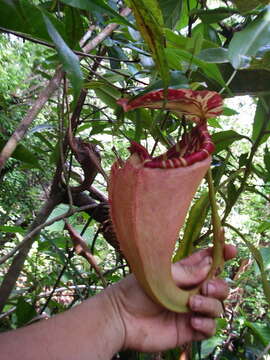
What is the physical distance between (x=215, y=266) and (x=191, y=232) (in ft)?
0.31

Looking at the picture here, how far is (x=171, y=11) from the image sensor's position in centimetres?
74

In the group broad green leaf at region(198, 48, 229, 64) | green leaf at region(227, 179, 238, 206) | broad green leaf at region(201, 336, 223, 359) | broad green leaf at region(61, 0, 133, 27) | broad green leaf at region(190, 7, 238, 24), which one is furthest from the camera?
broad green leaf at region(201, 336, 223, 359)

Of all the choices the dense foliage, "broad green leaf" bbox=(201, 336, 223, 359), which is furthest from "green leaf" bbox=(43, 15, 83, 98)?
"broad green leaf" bbox=(201, 336, 223, 359)

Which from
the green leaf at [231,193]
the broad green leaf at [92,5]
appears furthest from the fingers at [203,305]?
the broad green leaf at [92,5]

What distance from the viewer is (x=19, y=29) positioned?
52 cm

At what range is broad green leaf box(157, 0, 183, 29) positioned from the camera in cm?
72

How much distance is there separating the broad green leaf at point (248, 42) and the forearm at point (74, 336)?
1.22 feet

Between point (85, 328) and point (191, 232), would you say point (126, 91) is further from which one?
point (85, 328)

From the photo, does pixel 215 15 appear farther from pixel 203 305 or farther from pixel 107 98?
pixel 203 305

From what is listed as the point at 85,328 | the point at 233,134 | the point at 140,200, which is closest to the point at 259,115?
the point at 233,134

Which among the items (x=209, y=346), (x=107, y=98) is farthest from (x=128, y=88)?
(x=209, y=346)

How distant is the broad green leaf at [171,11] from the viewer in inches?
28.5

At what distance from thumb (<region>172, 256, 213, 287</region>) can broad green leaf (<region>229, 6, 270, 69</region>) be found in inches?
10.9

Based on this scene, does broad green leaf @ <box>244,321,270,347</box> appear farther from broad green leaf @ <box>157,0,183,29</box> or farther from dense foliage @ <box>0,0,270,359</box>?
broad green leaf @ <box>157,0,183,29</box>
